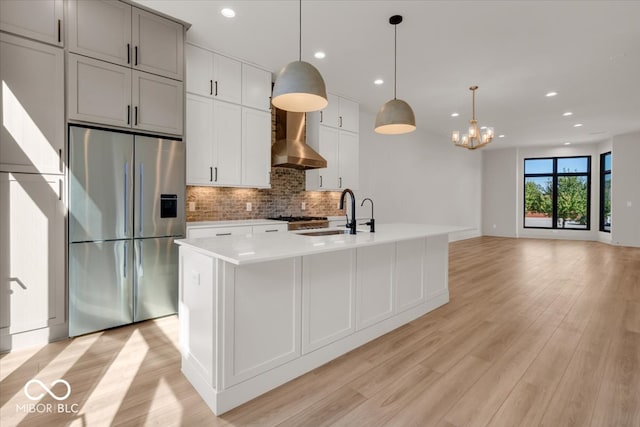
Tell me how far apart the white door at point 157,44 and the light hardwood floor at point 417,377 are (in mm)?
2598

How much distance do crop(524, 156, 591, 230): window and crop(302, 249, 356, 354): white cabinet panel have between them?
10.8m

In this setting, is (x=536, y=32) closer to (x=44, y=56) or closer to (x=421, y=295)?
(x=421, y=295)

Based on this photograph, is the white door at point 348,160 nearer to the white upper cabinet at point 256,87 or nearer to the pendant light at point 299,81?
the white upper cabinet at point 256,87

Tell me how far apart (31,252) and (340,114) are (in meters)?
4.42

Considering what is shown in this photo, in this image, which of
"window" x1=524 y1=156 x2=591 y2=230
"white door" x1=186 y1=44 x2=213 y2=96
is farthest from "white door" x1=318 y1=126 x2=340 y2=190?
"window" x1=524 y1=156 x2=591 y2=230

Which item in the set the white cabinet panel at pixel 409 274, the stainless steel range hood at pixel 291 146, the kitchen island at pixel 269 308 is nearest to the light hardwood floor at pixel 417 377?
the kitchen island at pixel 269 308

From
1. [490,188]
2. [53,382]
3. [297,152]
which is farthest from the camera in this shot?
[490,188]

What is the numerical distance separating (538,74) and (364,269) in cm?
415

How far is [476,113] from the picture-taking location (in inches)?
257

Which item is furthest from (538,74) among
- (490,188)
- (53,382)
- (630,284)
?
(490,188)

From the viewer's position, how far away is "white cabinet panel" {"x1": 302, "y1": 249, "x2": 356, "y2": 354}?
86.6 inches

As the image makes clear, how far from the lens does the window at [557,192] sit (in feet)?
32.7

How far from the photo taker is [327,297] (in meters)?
2.33

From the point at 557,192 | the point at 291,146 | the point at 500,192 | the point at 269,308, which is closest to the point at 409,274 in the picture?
the point at 269,308
